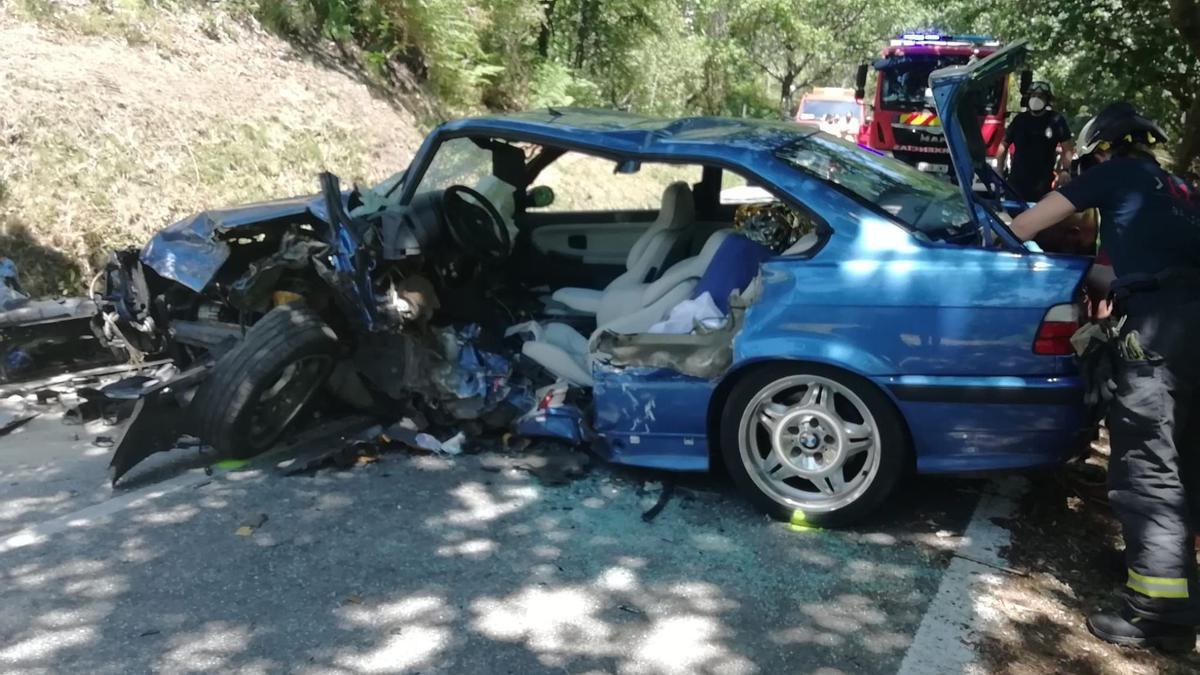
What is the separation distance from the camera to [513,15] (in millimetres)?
15406

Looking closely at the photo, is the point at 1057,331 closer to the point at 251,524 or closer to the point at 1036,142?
the point at 251,524

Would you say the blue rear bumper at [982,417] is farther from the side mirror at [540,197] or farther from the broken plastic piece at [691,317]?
the side mirror at [540,197]

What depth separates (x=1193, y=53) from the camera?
10.2 metres

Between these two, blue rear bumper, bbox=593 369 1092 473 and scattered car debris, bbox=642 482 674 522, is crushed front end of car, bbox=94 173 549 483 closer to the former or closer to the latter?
scattered car debris, bbox=642 482 674 522

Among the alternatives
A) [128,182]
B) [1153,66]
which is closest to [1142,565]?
[128,182]

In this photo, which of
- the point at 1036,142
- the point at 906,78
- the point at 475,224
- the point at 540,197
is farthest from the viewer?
the point at 906,78

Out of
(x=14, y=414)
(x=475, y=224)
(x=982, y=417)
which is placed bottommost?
(x=14, y=414)

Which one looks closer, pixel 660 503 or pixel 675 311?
pixel 660 503

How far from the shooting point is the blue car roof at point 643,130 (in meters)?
4.21

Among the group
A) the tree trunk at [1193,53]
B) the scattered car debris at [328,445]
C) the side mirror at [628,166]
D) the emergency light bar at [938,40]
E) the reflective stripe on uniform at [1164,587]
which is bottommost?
the reflective stripe on uniform at [1164,587]

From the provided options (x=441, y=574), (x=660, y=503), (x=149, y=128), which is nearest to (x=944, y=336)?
(x=660, y=503)

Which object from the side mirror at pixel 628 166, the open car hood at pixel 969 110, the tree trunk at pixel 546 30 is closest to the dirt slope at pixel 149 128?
the side mirror at pixel 628 166

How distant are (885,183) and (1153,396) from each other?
5.02ft

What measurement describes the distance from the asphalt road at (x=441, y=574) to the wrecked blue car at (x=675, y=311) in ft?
0.86
